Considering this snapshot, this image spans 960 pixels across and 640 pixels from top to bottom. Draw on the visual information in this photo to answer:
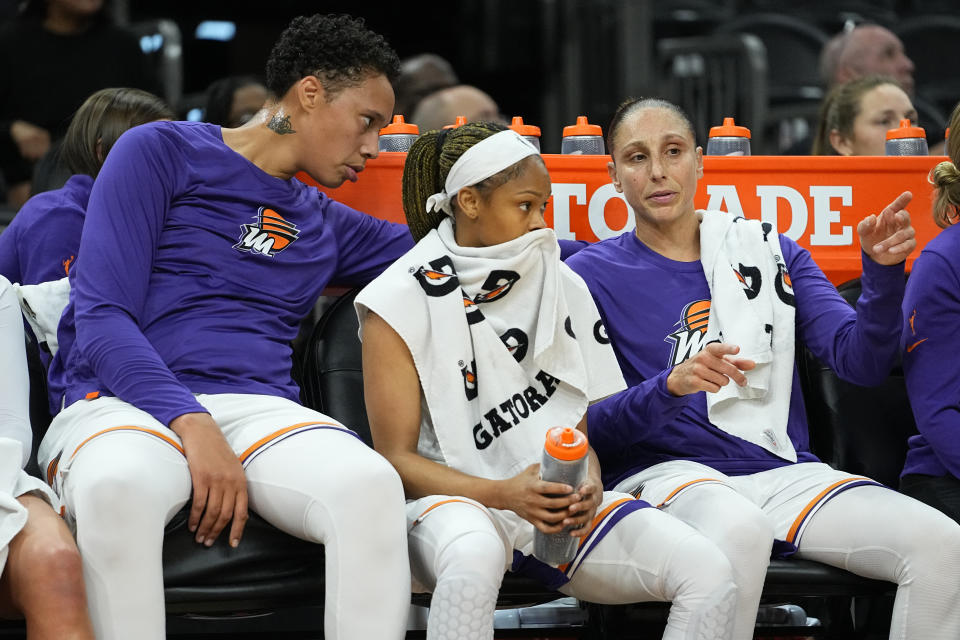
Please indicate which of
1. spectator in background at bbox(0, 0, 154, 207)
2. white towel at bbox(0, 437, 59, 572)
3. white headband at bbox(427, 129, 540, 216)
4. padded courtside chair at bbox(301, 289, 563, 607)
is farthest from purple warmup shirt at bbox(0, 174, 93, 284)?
spectator in background at bbox(0, 0, 154, 207)

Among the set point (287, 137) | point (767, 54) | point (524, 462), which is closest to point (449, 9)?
point (767, 54)

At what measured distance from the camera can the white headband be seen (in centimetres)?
234

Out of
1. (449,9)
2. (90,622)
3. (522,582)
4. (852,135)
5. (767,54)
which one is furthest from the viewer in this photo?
(449,9)

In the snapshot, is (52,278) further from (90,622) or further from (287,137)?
(90,622)

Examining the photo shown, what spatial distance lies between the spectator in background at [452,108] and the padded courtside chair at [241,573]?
2.38m

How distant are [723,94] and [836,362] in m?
2.94

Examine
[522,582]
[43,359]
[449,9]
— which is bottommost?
[522,582]

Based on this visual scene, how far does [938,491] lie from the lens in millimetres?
2506

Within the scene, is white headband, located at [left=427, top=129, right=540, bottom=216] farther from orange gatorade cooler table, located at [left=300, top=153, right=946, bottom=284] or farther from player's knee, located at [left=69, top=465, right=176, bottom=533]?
player's knee, located at [left=69, top=465, right=176, bottom=533]

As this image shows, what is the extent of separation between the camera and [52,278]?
2.71 metres

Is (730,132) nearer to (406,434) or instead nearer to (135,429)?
(406,434)

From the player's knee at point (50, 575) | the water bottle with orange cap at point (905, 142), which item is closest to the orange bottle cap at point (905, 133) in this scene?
the water bottle with orange cap at point (905, 142)

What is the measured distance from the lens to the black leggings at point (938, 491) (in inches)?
97.5

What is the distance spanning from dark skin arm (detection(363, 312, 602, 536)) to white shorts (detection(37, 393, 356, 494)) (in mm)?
77
